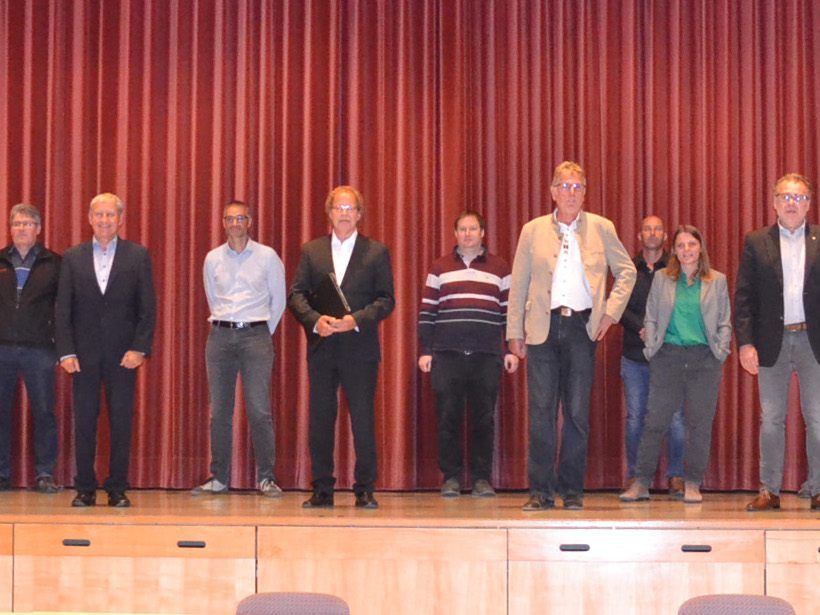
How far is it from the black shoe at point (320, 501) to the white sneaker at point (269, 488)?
73cm

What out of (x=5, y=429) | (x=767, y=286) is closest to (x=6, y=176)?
(x=5, y=429)

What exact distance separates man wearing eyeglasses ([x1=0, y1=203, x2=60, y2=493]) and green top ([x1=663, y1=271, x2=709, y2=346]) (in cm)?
348

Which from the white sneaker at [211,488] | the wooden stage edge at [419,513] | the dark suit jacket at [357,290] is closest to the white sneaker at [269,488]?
the wooden stage edge at [419,513]

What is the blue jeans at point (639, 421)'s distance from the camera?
20.5 feet

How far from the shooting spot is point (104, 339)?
214 inches

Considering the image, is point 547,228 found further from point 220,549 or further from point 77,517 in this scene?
point 77,517

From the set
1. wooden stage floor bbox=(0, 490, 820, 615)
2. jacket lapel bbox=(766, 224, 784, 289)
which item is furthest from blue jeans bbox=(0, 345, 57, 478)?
jacket lapel bbox=(766, 224, 784, 289)

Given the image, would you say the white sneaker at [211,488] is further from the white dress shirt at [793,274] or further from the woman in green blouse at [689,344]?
the white dress shirt at [793,274]

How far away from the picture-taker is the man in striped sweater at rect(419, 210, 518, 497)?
6141mm

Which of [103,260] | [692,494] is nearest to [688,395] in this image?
[692,494]

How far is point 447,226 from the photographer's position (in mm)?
6766

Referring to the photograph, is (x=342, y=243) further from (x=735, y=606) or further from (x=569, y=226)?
(x=735, y=606)

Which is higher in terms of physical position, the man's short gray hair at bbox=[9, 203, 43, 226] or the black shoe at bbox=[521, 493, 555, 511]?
the man's short gray hair at bbox=[9, 203, 43, 226]

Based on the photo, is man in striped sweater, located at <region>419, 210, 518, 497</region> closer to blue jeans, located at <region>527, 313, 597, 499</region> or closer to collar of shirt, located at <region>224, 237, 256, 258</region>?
blue jeans, located at <region>527, 313, 597, 499</region>
